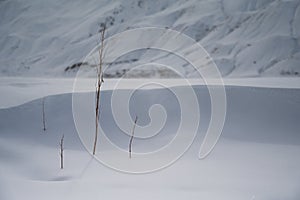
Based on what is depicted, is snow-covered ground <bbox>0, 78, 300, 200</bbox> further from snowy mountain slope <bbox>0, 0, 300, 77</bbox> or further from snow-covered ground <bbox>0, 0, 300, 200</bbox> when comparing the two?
snowy mountain slope <bbox>0, 0, 300, 77</bbox>

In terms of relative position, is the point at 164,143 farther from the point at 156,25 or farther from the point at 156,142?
the point at 156,25

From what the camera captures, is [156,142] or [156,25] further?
[156,25]

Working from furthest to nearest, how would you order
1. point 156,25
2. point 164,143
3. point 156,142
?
point 156,25, point 156,142, point 164,143

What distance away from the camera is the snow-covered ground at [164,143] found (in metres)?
4.55

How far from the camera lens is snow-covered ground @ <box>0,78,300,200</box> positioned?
455 centimetres

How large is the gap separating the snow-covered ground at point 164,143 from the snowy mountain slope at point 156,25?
1289 inches

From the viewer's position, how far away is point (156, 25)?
63375 mm

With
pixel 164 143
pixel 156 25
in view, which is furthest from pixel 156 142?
pixel 156 25

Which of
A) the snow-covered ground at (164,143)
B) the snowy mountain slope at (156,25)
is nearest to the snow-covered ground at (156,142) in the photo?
the snow-covered ground at (164,143)

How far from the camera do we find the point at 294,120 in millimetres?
8195

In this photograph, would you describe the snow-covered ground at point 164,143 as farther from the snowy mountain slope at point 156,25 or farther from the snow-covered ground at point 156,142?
the snowy mountain slope at point 156,25

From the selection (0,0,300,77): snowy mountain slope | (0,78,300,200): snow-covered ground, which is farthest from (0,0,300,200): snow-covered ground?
(0,0,300,77): snowy mountain slope

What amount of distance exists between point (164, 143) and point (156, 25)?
58.0m

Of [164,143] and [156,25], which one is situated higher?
[156,25]
